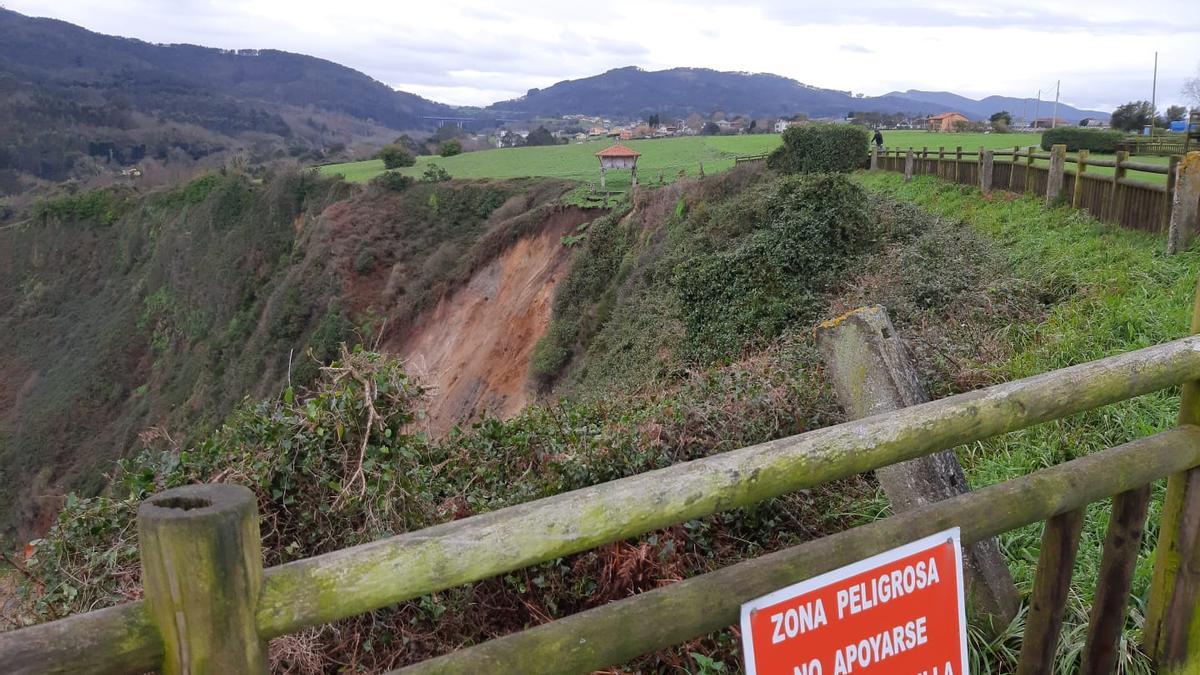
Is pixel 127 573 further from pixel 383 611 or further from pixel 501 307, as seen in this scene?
pixel 501 307

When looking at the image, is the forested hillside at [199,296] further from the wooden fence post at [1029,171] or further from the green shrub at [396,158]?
the wooden fence post at [1029,171]

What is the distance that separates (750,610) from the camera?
5.82ft

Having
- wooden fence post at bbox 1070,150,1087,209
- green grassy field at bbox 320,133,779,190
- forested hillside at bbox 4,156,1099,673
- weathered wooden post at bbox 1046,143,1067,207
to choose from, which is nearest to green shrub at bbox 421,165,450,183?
green grassy field at bbox 320,133,779,190

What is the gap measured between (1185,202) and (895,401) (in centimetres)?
718

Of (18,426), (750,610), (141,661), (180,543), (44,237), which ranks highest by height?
(180,543)

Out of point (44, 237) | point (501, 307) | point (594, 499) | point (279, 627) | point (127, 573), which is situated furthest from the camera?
point (44, 237)

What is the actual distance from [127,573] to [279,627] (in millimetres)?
3309

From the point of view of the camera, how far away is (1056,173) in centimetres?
1236

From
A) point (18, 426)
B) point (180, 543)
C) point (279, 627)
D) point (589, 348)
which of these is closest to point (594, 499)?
point (279, 627)

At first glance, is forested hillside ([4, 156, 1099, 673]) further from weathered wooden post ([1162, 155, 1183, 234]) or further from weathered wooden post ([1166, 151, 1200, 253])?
weathered wooden post ([1162, 155, 1183, 234])

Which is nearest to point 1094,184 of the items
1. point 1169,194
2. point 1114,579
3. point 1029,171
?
point 1169,194

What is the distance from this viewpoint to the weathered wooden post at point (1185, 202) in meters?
8.36

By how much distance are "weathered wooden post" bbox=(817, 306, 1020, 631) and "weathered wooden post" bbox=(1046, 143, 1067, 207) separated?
421 inches

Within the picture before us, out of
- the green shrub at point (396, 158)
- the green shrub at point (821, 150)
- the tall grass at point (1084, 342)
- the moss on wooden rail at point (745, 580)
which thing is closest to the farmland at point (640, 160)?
the green shrub at point (396, 158)
